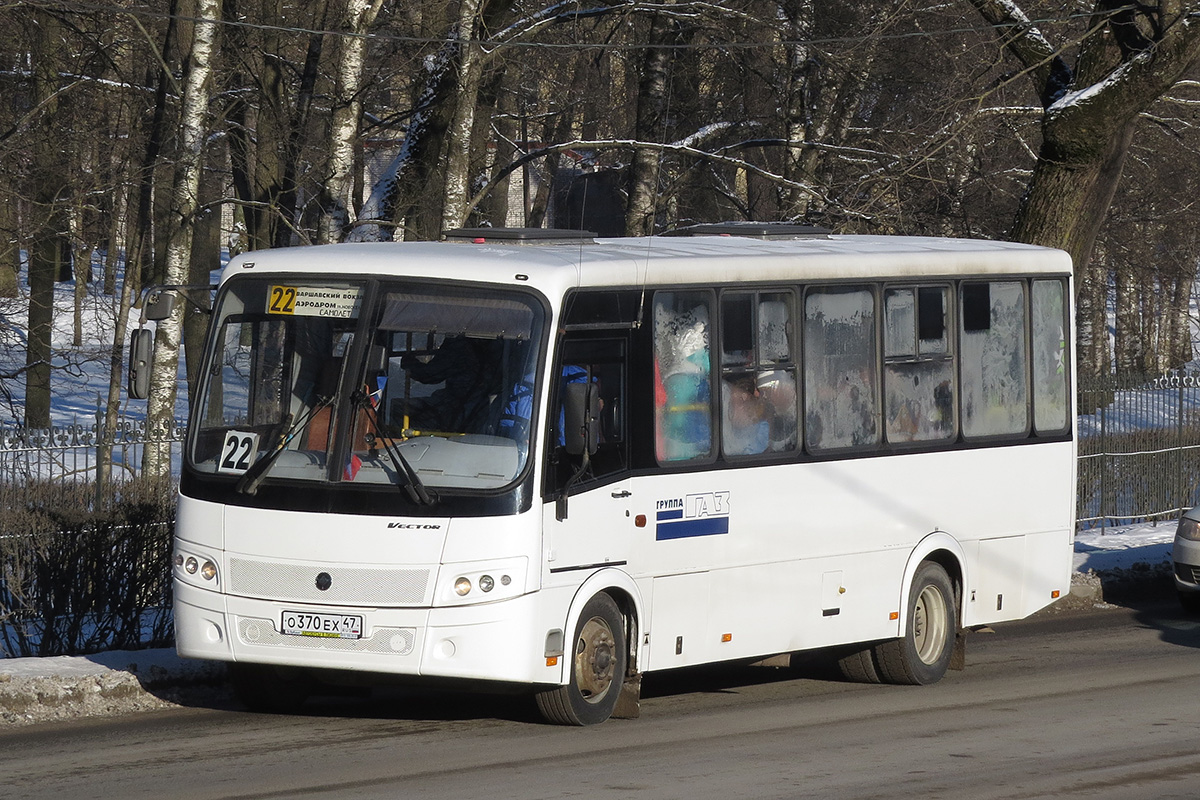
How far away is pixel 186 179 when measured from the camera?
21312mm

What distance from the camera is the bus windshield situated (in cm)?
932

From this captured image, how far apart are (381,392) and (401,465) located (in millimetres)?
450

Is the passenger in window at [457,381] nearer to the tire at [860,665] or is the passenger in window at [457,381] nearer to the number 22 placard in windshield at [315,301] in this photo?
the number 22 placard in windshield at [315,301]

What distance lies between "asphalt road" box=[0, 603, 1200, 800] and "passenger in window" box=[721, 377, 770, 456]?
1.53m

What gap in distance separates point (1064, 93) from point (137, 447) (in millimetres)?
10039

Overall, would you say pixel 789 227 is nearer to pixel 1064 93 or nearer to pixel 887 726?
pixel 887 726

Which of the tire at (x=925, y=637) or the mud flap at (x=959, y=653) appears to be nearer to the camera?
the tire at (x=925, y=637)

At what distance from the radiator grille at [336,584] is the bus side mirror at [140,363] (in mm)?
1356

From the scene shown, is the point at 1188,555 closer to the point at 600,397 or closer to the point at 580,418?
the point at 600,397

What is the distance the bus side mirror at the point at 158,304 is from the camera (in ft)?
34.0

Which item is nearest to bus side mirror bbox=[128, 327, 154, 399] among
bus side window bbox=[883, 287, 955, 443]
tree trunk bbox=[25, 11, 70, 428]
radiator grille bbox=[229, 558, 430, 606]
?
radiator grille bbox=[229, 558, 430, 606]

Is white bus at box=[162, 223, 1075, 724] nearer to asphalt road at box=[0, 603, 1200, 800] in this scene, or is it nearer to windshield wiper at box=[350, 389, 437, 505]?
windshield wiper at box=[350, 389, 437, 505]

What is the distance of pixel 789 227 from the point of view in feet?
41.8

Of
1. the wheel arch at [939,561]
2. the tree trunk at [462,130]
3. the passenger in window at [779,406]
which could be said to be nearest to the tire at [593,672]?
the passenger in window at [779,406]
